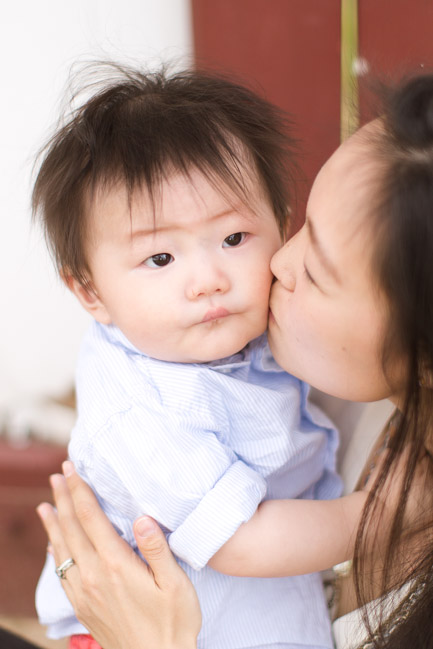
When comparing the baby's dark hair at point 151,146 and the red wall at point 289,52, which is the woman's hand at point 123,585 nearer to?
the baby's dark hair at point 151,146

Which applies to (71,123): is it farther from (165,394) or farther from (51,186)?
(165,394)

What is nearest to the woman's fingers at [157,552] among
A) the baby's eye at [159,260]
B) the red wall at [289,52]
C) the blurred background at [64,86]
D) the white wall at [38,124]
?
the baby's eye at [159,260]

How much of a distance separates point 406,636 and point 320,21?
1.65 m

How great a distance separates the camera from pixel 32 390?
2924 mm

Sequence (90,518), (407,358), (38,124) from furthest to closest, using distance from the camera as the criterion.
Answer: (38,124)
(90,518)
(407,358)

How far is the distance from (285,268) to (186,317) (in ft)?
0.52

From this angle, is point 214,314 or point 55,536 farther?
point 55,536

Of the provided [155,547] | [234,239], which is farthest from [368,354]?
[155,547]

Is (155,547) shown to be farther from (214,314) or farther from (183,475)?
(214,314)

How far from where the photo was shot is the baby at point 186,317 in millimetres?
977

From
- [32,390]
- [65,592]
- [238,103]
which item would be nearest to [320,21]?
[238,103]

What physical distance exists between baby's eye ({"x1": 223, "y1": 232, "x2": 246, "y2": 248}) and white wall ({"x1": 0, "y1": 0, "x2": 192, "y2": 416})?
148 centimetres

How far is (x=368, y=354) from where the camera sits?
36.1 inches

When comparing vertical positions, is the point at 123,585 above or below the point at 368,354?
below
